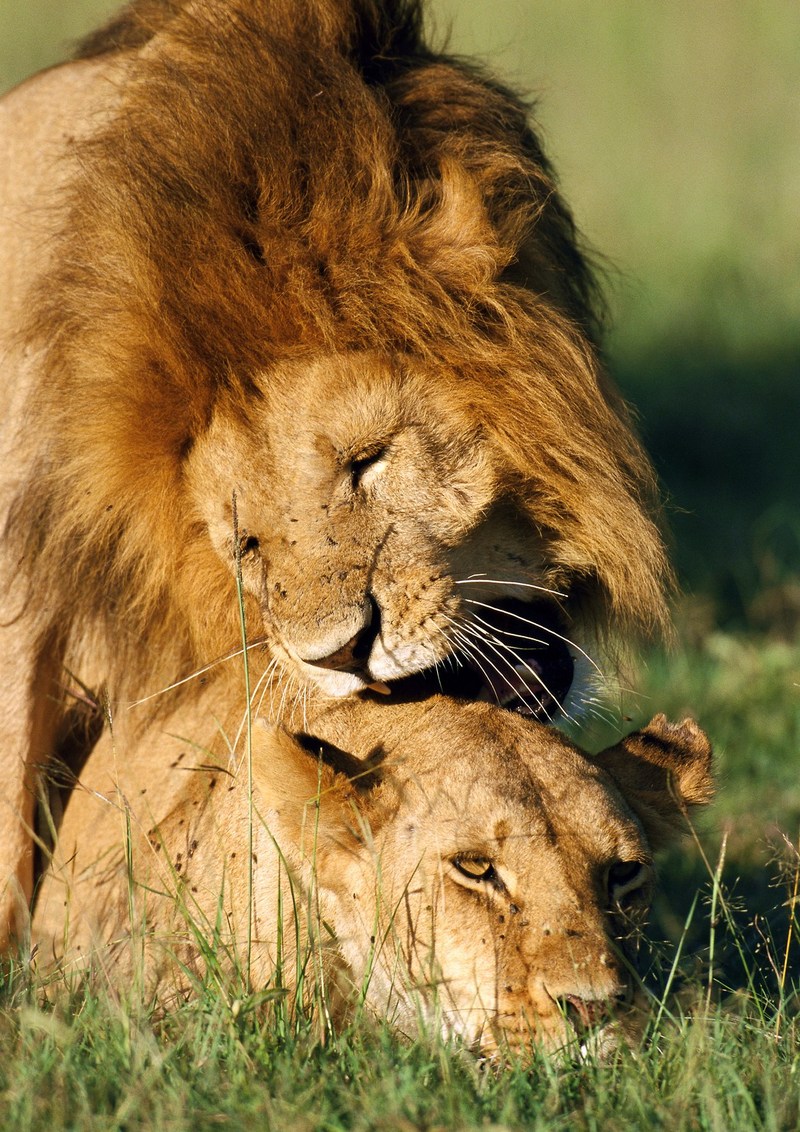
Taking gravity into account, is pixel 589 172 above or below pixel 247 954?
below

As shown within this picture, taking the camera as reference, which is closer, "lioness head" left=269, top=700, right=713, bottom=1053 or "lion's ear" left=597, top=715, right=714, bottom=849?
"lioness head" left=269, top=700, right=713, bottom=1053

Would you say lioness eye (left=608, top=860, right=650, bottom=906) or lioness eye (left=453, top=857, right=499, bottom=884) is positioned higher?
lioness eye (left=453, top=857, right=499, bottom=884)

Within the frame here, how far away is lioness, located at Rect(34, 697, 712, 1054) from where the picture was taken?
2432 millimetres

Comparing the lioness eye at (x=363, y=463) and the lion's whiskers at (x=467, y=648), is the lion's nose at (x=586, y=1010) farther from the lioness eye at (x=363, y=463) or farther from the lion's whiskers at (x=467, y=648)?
the lioness eye at (x=363, y=463)

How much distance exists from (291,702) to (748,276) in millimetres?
8553

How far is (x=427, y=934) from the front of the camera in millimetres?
2537

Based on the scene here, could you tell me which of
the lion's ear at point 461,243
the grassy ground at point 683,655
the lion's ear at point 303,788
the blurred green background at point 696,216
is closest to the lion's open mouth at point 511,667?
the lion's ear at point 303,788

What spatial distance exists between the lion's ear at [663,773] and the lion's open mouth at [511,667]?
0.17m

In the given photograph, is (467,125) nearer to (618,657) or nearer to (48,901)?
(618,657)

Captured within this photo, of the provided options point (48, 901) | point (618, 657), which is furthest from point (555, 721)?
point (48, 901)

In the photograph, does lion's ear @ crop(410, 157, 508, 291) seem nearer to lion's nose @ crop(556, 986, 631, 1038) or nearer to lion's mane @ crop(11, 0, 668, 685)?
lion's mane @ crop(11, 0, 668, 685)

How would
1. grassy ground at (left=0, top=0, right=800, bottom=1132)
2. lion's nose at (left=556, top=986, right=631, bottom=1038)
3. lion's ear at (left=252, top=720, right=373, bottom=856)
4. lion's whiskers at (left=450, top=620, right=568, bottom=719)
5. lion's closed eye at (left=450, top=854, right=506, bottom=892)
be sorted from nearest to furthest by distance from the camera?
grassy ground at (left=0, top=0, right=800, bottom=1132), lion's nose at (left=556, top=986, right=631, bottom=1038), lion's closed eye at (left=450, top=854, right=506, bottom=892), lion's ear at (left=252, top=720, right=373, bottom=856), lion's whiskers at (left=450, top=620, right=568, bottom=719)

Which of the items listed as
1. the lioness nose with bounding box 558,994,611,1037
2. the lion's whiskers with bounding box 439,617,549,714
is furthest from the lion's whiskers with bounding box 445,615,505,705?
the lioness nose with bounding box 558,994,611,1037

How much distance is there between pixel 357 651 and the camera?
2.58 metres
